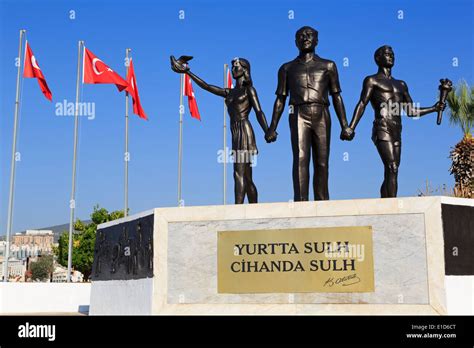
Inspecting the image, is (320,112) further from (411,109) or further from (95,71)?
(95,71)

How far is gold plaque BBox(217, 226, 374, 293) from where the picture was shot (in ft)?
29.6

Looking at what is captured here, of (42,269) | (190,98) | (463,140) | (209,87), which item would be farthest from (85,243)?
(42,269)

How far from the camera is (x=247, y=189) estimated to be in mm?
10836

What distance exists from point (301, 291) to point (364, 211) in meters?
1.49

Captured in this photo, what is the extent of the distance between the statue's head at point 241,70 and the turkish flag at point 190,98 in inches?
476

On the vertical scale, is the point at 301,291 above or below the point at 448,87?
below

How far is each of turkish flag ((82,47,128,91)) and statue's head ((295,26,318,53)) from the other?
11775 millimetres

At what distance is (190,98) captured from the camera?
23.7 m

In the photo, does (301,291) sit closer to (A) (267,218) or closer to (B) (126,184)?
(A) (267,218)

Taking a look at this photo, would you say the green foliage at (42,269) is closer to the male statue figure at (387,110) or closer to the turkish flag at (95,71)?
the turkish flag at (95,71)

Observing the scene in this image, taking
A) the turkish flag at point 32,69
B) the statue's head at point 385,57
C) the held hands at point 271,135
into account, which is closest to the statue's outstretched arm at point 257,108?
the held hands at point 271,135

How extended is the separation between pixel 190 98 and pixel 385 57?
13.9 m

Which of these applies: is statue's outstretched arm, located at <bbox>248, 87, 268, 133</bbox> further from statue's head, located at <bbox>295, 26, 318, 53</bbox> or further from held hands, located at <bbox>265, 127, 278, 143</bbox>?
statue's head, located at <bbox>295, 26, 318, 53</bbox>
